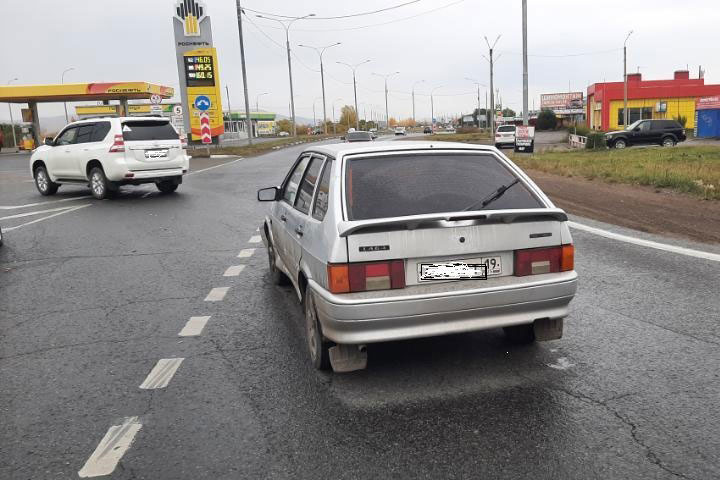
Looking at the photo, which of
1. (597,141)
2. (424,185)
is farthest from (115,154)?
(597,141)

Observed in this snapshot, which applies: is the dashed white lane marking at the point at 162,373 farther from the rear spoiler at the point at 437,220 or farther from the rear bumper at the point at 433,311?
the rear spoiler at the point at 437,220

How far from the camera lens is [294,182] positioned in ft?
19.8

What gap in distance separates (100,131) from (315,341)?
13104 millimetres

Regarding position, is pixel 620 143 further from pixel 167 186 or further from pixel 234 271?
pixel 234 271

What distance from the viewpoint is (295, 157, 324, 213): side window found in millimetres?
5099

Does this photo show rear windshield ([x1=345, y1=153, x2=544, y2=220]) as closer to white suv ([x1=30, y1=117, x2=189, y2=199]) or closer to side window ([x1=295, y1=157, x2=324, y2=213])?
side window ([x1=295, y1=157, x2=324, y2=213])

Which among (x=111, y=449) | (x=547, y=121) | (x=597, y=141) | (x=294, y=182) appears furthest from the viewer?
(x=547, y=121)

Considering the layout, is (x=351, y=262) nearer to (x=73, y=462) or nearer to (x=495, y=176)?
(x=495, y=176)

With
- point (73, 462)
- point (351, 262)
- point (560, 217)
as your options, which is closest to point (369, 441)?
point (351, 262)

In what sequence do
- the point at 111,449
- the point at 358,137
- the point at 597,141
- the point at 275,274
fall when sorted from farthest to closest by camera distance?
the point at 358,137, the point at 597,141, the point at 275,274, the point at 111,449

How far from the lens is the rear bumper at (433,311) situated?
3996 mm

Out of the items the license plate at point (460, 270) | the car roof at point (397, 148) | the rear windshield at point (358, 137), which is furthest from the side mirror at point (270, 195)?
the rear windshield at point (358, 137)

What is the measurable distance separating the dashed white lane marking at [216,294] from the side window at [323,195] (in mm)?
2215

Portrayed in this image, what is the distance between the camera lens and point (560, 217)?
438cm
